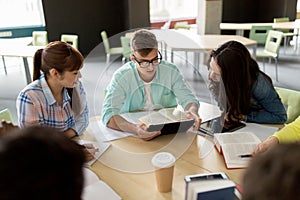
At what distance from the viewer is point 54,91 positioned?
153 cm

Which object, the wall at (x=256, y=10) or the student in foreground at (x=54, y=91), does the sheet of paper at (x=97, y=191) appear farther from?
the wall at (x=256, y=10)

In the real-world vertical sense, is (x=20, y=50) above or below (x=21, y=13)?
below

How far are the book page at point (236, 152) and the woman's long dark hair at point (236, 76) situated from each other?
0.31 meters

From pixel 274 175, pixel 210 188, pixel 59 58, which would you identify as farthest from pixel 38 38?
pixel 274 175

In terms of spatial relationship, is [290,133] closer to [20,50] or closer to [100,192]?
[100,192]

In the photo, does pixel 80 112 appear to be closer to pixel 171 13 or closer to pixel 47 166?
pixel 47 166

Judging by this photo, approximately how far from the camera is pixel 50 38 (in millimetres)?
5852

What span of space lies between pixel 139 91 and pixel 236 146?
70 cm

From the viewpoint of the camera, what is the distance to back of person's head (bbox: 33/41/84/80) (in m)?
1.41

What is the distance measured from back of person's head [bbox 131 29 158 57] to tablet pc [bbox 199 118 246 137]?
49 cm

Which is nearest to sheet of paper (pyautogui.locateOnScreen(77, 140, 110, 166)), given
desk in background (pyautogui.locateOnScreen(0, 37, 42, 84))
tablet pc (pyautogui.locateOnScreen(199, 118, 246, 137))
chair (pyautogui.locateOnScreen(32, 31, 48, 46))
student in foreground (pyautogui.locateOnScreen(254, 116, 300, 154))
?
tablet pc (pyautogui.locateOnScreen(199, 118, 246, 137))

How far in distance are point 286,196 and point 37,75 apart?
139 cm

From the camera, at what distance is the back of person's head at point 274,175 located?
0.37m

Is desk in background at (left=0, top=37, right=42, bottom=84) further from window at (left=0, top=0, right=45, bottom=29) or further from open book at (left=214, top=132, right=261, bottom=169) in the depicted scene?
open book at (left=214, top=132, right=261, bottom=169)
